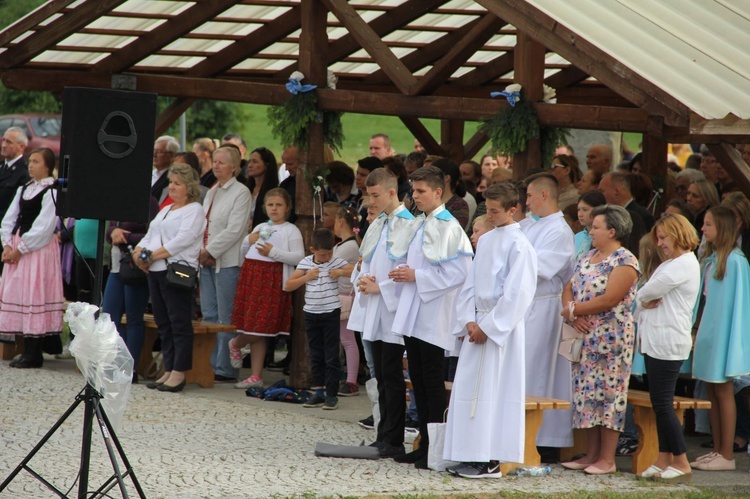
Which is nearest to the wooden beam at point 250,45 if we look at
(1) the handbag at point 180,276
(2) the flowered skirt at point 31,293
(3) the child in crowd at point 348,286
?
(2) the flowered skirt at point 31,293

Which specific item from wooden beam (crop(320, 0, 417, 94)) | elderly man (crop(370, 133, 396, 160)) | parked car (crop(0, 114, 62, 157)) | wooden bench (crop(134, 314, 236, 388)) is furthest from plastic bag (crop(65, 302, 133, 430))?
parked car (crop(0, 114, 62, 157))

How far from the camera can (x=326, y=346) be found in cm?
975

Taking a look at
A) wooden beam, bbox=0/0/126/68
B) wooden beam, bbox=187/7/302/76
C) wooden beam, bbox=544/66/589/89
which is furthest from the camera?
wooden beam, bbox=544/66/589/89

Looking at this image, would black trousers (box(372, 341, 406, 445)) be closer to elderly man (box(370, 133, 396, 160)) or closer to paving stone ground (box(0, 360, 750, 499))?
paving stone ground (box(0, 360, 750, 499))

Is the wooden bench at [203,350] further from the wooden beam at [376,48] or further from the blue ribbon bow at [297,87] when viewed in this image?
the wooden beam at [376,48]

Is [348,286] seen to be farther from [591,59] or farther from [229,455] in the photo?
[591,59]

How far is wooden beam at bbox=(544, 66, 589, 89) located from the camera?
14.1 meters

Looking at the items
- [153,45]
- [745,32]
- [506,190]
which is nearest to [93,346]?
[506,190]

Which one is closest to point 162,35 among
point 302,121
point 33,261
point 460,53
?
point 302,121

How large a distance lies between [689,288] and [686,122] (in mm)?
1086

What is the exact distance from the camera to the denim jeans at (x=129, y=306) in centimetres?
1049

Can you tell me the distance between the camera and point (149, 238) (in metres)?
10.3

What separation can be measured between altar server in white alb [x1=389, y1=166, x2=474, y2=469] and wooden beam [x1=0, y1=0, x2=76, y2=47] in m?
4.97

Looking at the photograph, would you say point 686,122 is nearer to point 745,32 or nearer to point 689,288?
point 689,288
